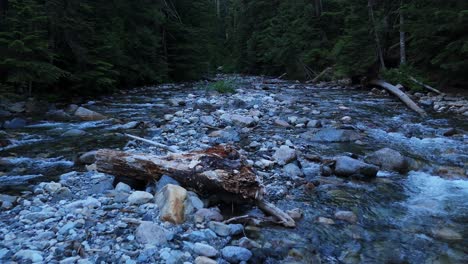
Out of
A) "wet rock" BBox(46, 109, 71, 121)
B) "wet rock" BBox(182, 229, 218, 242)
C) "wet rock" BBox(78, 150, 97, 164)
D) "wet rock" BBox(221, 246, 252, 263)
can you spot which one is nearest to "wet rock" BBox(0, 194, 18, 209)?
"wet rock" BBox(78, 150, 97, 164)

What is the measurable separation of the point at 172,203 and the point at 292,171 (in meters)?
2.21

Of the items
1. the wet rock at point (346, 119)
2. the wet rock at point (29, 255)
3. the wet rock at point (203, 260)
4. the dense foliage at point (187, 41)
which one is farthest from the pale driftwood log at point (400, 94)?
the wet rock at point (29, 255)

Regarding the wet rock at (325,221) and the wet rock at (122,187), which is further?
the wet rock at (122,187)

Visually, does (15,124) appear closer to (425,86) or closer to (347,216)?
(347,216)

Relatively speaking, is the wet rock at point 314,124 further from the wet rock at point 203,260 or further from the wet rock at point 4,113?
the wet rock at point 4,113

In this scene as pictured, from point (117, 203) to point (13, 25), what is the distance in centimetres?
830

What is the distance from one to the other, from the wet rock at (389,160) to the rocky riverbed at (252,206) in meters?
0.02

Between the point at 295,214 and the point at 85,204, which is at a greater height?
the point at 85,204

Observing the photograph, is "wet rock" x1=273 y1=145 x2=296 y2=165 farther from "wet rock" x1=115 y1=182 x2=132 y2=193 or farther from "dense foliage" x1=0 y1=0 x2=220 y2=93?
"dense foliage" x1=0 y1=0 x2=220 y2=93

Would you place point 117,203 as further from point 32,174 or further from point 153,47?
point 153,47

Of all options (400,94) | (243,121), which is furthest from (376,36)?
(243,121)

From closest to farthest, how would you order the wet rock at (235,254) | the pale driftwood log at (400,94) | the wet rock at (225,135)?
the wet rock at (235,254) < the wet rock at (225,135) < the pale driftwood log at (400,94)

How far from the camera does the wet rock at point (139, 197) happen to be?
405cm

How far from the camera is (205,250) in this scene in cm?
321
